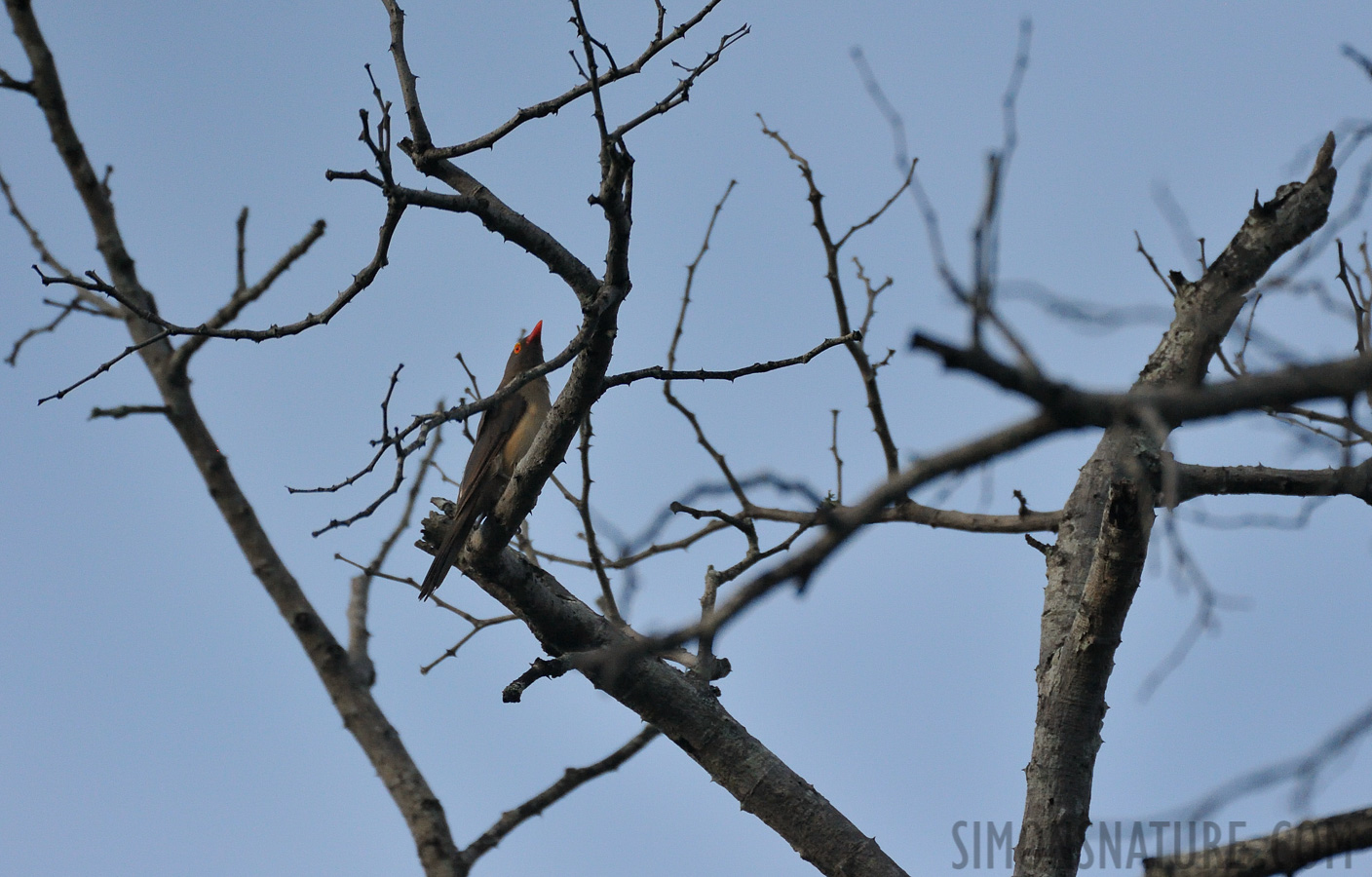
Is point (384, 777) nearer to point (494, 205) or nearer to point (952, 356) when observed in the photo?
point (494, 205)

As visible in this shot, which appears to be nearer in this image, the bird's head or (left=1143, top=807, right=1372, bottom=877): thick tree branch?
(left=1143, top=807, right=1372, bottom=877): thick tree branch

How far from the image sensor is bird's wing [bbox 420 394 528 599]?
4309 mm

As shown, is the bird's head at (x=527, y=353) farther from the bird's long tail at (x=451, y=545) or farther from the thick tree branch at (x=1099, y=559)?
the thick tree branch at (x=1099, y=559)

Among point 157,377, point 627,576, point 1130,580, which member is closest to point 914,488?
point 627,576

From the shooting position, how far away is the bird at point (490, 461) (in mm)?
4336

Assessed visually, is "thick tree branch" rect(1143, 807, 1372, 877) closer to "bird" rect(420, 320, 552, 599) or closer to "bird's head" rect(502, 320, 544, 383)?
"bird" rect(420, 320, 552, 599)

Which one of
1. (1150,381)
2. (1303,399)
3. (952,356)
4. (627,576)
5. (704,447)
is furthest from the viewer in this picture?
(704,447)

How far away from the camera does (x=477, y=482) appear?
5.00 m

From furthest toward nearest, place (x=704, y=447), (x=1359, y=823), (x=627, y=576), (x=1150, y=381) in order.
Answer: (x=704, y=447)
(x=1150, y=381)
(x=627, y=576)
(x=1359, y=823)

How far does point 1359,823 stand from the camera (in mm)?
2189

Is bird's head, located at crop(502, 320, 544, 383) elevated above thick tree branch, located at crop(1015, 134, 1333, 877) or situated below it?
above

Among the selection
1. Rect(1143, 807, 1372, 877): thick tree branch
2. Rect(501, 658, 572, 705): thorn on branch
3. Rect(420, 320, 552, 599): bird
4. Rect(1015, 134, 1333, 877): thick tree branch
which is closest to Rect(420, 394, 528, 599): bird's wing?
Rect(420, 320, 552, 599): bird

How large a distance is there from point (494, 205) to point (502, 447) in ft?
7.89

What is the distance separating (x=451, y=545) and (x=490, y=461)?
1028 mm
